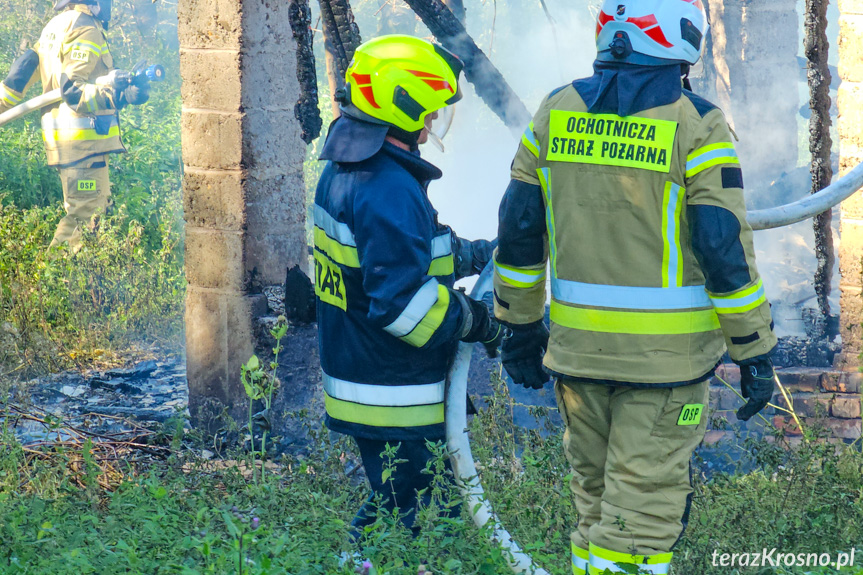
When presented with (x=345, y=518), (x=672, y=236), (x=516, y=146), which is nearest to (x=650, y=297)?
(x=672, y=236)

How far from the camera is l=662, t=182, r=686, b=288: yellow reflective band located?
2529mm

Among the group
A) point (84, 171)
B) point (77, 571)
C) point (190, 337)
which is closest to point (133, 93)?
point (84, 171)

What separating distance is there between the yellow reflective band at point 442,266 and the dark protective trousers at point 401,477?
56cm

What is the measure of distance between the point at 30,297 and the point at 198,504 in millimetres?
3730

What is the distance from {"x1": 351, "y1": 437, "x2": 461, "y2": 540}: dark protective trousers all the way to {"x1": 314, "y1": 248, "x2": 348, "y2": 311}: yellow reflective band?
0.47 m

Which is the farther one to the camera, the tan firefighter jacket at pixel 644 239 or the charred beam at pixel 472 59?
the charred beam at pixel 472 59

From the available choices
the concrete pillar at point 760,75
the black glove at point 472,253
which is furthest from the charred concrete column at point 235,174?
the concrete pillar at point 760,75

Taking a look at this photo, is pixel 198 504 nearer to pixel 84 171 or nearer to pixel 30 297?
pixel 30 297

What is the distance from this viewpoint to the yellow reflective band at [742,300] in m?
2.48

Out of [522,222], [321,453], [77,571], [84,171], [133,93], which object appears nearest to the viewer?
[77,571]

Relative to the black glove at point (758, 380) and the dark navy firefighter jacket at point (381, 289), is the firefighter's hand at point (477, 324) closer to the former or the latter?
the dark navy firefighter jacket at point (381, 289)

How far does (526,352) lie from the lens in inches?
118

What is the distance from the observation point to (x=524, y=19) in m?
29.4

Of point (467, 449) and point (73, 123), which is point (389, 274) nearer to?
point (467, 449)
